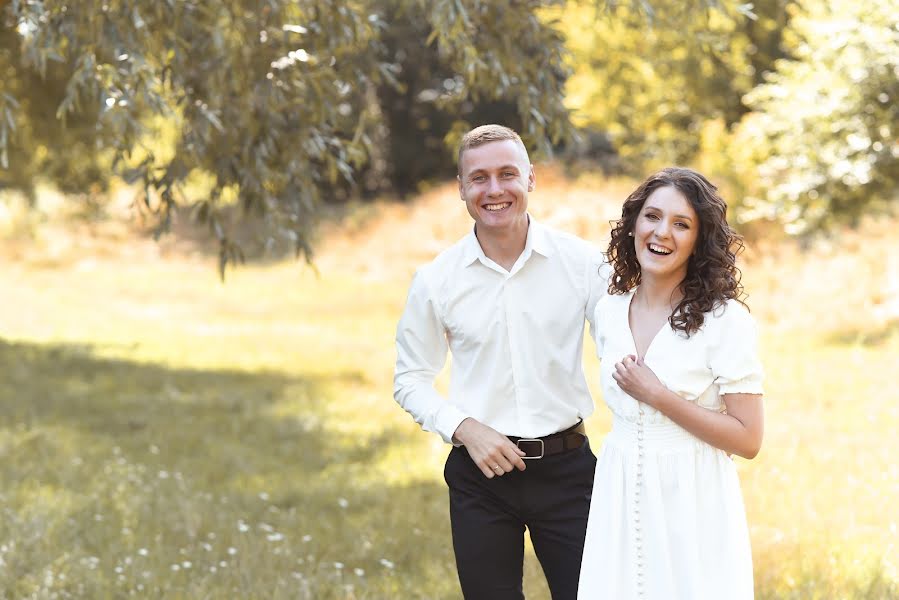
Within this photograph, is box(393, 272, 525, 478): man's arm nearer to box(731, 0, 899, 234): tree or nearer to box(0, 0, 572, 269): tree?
box(0, 0, 572, 269): tree

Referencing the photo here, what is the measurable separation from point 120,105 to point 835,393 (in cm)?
790

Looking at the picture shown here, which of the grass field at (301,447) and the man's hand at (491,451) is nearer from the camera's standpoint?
the man's hand at (491,451)

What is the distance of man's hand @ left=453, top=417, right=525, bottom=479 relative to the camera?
336cm

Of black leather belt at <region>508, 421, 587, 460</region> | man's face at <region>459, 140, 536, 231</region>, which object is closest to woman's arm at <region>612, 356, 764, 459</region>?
black leather belt at <region>508, 421, 587, 460</region>

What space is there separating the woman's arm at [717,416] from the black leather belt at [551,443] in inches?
27.3

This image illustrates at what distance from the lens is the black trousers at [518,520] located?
3574mm

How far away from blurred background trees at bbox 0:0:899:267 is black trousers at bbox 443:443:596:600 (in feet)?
7.07

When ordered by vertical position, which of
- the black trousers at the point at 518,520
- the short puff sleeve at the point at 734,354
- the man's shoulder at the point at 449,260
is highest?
the man's shoulder at the point at 449,260

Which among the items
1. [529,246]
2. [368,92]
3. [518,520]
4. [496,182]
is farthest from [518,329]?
[368,92]

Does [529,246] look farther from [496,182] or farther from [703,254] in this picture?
[703,254]

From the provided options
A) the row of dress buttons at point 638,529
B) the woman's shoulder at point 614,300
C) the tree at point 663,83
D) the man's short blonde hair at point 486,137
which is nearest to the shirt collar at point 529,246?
the man's short blonde hair at point 486,137

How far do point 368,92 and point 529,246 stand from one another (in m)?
12.3

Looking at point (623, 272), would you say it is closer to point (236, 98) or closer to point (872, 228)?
point (236, 98)

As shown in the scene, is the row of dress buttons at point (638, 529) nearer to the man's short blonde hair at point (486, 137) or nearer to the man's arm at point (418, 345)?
the man's arm at point (418, 345)
